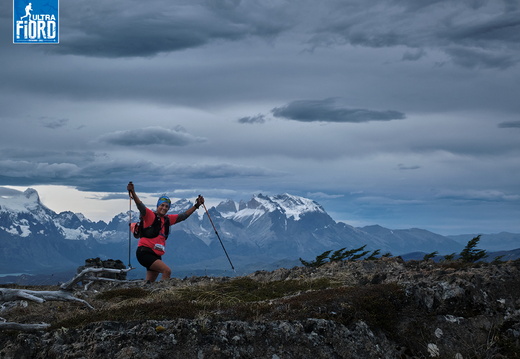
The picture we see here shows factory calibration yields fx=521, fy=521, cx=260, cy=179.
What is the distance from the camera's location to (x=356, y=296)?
1284 centimetres

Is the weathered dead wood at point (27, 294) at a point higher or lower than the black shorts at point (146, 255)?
higher

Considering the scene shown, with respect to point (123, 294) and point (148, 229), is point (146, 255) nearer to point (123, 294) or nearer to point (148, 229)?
point (148, 229)

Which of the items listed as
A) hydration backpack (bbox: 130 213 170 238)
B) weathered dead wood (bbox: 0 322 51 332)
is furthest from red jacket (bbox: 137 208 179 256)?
weathered dead wood (bbox: 0 322 51 332)

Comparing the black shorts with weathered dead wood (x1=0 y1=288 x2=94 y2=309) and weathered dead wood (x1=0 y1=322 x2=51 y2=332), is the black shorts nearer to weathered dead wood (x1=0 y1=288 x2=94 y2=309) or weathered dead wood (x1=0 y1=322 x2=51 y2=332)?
weathered dead wood (x1=0 y1=288 x2=94 y2=309)

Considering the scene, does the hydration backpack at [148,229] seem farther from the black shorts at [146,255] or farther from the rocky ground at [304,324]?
the rocky ground at [304,324]

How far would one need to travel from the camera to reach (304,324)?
36.2 feet

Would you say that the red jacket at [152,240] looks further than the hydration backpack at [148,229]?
No

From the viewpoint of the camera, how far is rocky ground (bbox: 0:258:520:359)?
10.0 meters

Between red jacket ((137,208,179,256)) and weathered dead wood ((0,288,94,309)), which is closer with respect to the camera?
weathered dead wood ((0,288,94,309))

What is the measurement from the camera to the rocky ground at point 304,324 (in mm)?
10039

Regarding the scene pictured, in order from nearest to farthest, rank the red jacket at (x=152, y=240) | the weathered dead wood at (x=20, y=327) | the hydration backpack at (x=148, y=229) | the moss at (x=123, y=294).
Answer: the weathered dead wood at (x=20, y=327)
the moss at (x=123, y=294)
the red jacket at (x=152, y=240)
the hydration backpack at (x=148, y=229)

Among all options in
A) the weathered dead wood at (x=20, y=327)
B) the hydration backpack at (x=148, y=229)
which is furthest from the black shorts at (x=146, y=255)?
the weathered dead wood at (x=20, y=327)

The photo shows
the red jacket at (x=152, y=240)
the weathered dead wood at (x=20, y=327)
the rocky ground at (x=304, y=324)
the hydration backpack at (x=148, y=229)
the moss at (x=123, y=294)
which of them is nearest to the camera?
the rocky ground at (x=304, y=324)

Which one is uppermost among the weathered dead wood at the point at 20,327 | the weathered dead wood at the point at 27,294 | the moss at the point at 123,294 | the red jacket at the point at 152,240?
the red jacket at the point at 152,240
